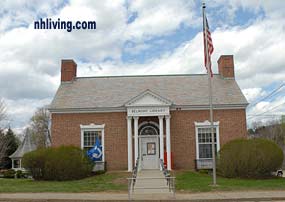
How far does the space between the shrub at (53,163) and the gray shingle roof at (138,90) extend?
5797 millimetres

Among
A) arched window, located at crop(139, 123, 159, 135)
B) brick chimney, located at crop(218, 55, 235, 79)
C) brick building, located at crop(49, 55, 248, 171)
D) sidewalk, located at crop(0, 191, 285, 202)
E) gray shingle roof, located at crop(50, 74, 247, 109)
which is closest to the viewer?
sidewalk, located at crop(0, 191, 285, 202)

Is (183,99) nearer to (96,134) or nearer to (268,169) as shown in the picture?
(96,134)

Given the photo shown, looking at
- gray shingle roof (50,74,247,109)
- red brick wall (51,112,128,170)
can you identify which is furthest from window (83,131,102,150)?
gray shingle roof (50,74,247,109)

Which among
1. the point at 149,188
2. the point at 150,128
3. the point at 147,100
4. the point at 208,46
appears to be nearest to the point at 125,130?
the point at 150,128

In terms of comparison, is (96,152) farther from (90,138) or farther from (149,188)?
(149,188)

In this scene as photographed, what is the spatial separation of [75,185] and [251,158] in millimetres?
10073

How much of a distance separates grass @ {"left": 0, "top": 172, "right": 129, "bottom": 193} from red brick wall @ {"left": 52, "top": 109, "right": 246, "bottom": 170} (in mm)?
2538

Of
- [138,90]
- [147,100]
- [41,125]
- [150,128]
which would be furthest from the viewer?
[41,125]

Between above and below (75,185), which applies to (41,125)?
above

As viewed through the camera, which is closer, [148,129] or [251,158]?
[251,158]

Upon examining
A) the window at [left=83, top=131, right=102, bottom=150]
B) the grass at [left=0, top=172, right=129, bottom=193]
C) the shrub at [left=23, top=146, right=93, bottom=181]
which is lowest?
the grass at [left=0, top=172, right=129, bottom=193]

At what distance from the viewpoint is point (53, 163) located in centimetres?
2492

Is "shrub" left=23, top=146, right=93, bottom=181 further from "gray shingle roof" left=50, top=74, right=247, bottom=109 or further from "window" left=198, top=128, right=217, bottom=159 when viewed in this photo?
"window" left=198, top=128, right=217, bottom=159

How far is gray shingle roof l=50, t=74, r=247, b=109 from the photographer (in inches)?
1216
